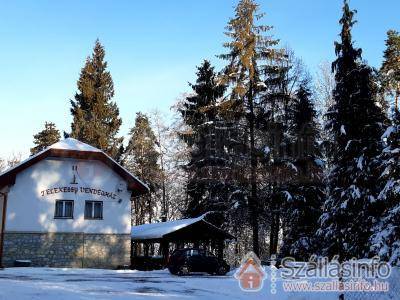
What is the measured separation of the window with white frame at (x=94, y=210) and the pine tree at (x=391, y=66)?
71.2 ft

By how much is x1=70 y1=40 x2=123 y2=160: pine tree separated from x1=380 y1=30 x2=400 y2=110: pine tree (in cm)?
2356

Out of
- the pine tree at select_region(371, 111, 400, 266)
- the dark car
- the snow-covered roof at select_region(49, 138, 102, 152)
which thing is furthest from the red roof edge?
the pine tree at select_region(371, 111, 400, 266)

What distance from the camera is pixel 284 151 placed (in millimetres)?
34438

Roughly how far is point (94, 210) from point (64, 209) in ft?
5.86

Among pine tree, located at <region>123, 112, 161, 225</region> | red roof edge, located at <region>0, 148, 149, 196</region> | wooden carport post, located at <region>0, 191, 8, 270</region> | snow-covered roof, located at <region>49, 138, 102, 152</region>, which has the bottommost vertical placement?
wooden carport post, located at <region>0, 191, 8, 270</region>

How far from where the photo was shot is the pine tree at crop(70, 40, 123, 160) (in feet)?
143

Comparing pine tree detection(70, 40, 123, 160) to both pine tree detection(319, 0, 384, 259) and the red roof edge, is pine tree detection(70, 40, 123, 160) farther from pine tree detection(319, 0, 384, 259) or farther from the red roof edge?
pine tree detection(319, 0, 384, 259)

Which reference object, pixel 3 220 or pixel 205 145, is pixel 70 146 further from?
pixel 205 145

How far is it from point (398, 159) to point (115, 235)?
18697 millimetres

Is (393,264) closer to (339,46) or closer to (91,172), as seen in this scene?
(339,46)

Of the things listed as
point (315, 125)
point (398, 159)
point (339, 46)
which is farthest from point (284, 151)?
point (398, 159)

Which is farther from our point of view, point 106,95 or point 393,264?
point 106,95

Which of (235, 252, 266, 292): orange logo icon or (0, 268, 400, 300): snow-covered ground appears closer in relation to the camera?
(0, 268, 400, 300): snow-covered ground

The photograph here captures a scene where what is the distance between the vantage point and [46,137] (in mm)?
55594
